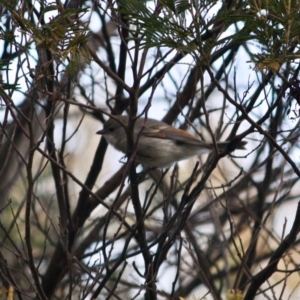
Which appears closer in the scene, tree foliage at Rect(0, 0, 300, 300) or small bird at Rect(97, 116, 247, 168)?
tree foliage at Rect(0, 0, 300, 300)

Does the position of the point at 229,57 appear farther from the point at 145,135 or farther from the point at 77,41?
the point at 77,41

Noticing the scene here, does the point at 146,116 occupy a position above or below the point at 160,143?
below

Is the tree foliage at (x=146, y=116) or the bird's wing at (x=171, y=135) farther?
the bird's wing at (x=171, y=135)

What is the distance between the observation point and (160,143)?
22.4 feet

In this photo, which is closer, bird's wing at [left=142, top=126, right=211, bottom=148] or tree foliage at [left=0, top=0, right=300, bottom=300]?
tree foliage at [left=0, top=0, right=300, bottom=300]

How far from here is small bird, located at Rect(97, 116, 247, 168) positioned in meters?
6.59

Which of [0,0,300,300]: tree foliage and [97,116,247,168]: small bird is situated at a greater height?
[97,116,247,168]: small bird

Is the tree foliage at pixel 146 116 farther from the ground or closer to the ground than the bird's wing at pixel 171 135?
closer to the ground

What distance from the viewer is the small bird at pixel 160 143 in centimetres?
659

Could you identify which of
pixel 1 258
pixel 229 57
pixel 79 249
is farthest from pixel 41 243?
pixel 1 258

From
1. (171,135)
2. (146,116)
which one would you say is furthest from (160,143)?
(146,116)

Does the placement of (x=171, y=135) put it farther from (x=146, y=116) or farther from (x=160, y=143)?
(x=146, y=116)

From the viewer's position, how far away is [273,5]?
2598mm

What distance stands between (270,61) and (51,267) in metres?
3.29
